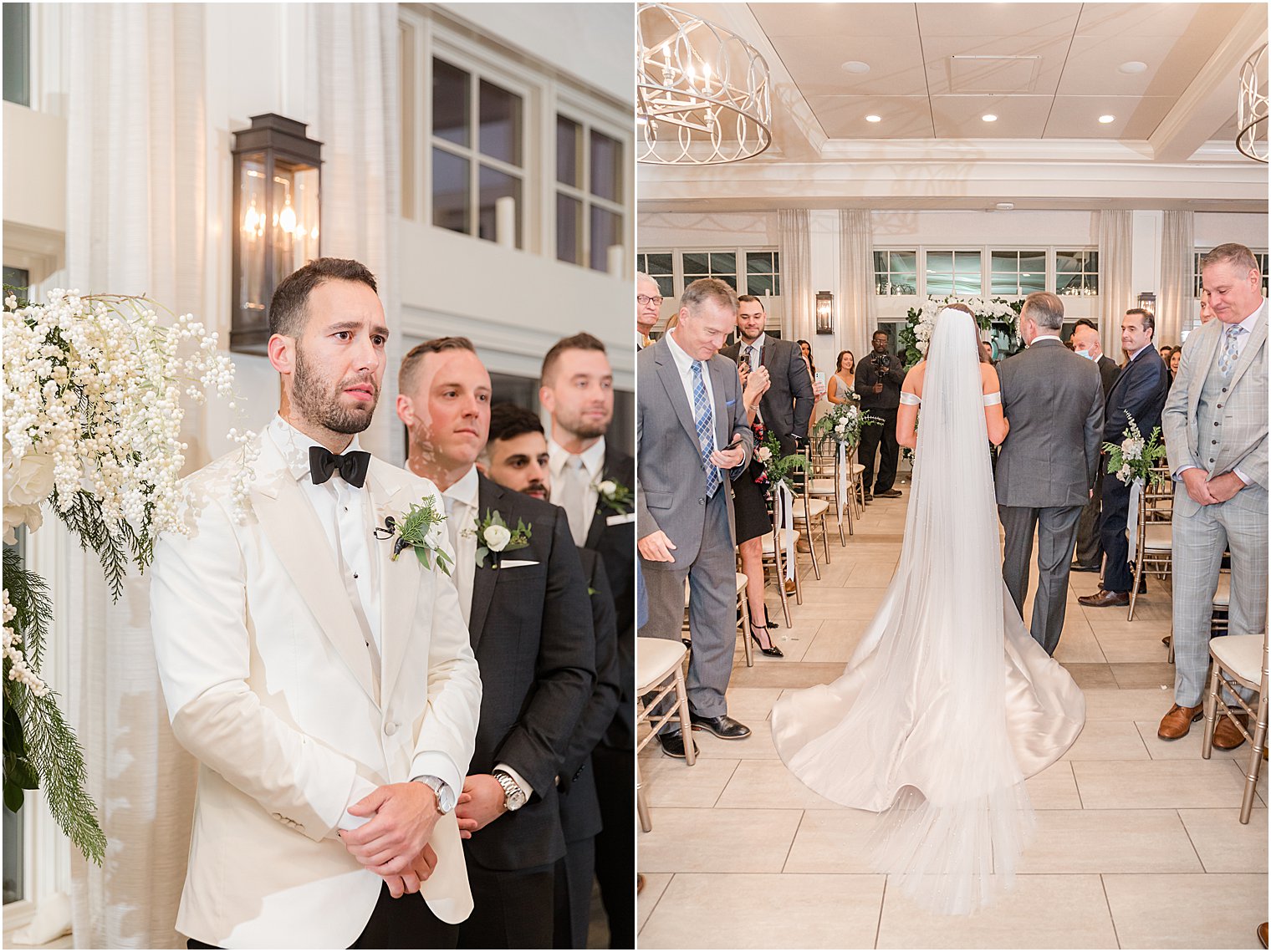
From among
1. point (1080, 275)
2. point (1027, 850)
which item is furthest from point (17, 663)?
point (1080, 275)

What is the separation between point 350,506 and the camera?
2.00 meters

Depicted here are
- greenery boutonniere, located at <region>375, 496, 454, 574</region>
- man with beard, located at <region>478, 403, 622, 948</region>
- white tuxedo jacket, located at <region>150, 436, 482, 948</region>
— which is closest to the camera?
white tuxedo jacket, located at <region>150, 436, 482, 948</region>

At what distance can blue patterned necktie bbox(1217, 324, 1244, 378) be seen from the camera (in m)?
2.45

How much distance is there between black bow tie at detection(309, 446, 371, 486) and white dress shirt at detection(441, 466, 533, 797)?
0.20 m

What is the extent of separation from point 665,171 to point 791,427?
2.40 ft

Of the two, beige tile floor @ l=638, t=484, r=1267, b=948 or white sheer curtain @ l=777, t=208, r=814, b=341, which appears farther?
white sheer curtain @ l=777, t=208, r=814, b=341

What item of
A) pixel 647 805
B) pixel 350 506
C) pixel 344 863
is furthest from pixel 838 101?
pixel 344 863

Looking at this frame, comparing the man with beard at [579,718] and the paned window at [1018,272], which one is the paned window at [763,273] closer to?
the paned window at [1018,272]

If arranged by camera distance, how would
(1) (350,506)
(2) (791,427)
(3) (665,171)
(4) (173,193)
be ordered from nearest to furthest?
(1) (350,506) < (4) (173,193) < (3) (665,171) < (2) (791,427)

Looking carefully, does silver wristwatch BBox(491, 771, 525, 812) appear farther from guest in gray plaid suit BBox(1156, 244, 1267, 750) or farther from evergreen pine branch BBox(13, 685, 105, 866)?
guest in gray plaid suit BBox(1156, 244, 1267, 750)

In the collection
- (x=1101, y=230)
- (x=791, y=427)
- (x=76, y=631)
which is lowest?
(x=76, y=631)

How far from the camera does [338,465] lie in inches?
77.0

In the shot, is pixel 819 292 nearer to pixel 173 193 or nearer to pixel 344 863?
pixel 173 193

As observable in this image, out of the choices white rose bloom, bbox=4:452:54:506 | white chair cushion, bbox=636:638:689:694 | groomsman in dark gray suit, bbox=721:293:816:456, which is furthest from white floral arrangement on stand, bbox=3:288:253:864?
groomsman in dark gray suit, bbox=721:293:816:456
